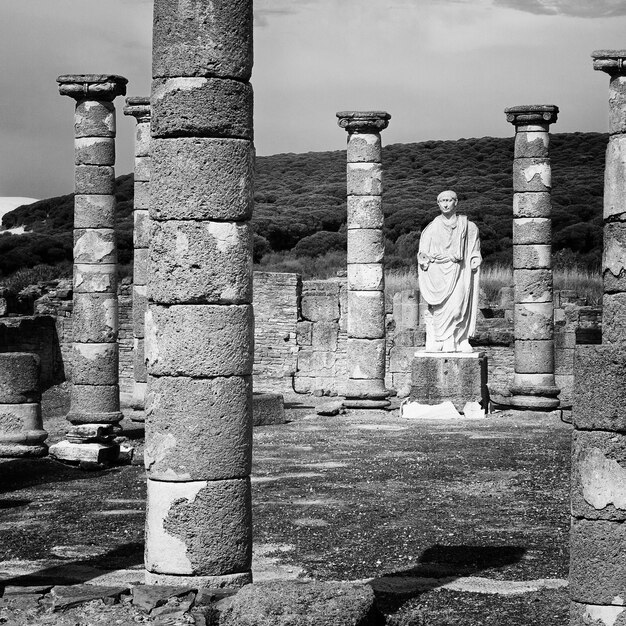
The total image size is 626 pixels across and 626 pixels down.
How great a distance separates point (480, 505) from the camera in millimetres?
11227

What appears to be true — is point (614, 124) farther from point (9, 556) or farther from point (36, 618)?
point (36, 618)

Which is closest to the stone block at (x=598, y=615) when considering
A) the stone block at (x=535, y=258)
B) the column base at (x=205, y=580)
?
the column base at (x=205, y=580)

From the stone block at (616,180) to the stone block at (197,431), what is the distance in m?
6.59

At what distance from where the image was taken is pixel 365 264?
1988 centimetres

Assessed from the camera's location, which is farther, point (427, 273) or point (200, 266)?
point (427, 273)

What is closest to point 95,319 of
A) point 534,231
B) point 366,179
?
point 366,179

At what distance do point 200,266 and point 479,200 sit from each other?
4288 centimetres

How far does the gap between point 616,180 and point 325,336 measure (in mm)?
10755

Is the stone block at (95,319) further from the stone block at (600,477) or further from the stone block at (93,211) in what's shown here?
the stone block at (600,477)

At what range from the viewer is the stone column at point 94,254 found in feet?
50.5

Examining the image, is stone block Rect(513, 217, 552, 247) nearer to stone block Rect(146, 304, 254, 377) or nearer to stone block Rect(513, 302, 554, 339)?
stone block Rect(513, 302, 554, 339)

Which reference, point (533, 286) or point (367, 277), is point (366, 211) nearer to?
point (367, 277)

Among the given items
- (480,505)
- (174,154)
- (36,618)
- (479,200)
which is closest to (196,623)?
(36,618)

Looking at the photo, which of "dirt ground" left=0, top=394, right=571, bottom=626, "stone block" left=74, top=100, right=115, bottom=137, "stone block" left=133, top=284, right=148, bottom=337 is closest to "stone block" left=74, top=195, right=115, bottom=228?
"stone block" left=74, top=100, right=115, bottom=137
